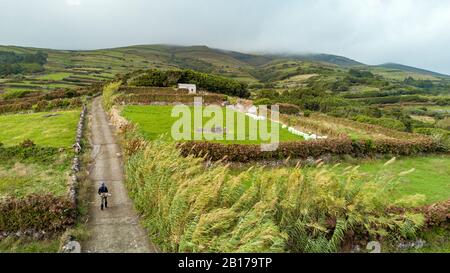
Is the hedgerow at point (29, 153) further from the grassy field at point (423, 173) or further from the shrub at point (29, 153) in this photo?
the grassy field at point (423, 173)

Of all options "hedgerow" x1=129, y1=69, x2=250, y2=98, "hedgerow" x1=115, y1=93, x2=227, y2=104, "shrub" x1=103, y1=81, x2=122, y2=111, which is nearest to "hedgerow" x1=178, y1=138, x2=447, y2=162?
"shrub" x1=103, y1=81, x2=122, y2=111

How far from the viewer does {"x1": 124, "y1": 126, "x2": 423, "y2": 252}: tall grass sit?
10469 millimetres

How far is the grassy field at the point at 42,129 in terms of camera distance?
83.0 feet

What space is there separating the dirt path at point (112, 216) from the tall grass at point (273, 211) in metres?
0.61

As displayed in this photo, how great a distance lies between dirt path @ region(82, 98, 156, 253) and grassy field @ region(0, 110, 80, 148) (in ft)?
12.1

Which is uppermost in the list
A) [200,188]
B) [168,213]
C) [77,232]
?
[200,188]

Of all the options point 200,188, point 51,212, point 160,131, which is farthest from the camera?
A: point 160,131

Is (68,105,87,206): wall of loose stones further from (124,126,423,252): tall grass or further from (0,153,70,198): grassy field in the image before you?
(124,126,423,252): tall grass

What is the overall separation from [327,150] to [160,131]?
13.4 meters

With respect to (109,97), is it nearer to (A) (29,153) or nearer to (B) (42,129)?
(B) (42,129)

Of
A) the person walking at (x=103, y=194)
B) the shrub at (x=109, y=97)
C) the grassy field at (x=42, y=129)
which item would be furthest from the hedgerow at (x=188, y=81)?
the person walking at (x=103, y=194)
